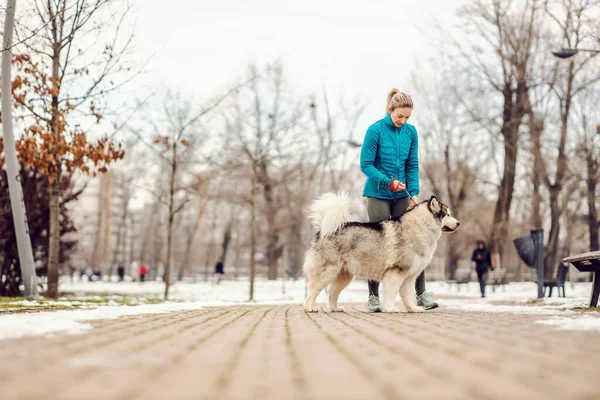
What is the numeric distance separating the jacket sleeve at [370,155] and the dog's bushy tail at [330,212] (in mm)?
497

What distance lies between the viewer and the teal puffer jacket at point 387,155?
8836 mm

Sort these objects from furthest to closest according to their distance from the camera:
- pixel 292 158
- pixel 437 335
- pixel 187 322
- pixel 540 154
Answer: pixel 292 158, pixel 540 154, pixel 187 322, pixel 437 335

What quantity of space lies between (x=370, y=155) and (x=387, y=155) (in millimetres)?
264

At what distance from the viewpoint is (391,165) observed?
8953 mm

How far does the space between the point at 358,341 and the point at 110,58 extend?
12037mm

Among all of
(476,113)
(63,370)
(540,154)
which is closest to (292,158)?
(476,113)

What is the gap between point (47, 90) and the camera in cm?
1368

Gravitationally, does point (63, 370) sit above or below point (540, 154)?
below

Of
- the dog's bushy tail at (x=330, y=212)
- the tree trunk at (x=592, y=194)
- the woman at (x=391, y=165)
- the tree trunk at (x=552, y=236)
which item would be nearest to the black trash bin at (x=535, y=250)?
the woman at (x=391, y=165)

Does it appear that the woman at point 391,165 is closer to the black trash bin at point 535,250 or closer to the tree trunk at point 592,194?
the black trash bin at point 535,250

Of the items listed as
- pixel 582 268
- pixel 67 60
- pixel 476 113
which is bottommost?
pixel 582 268

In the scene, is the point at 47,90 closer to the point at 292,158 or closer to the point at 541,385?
the point at 541,385

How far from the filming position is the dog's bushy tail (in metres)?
8.28

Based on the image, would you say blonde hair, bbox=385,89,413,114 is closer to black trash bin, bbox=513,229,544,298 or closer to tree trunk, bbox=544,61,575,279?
black trash bin, bbox=513,229,544,298
